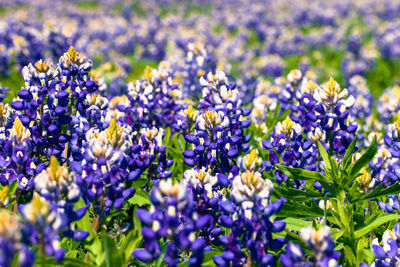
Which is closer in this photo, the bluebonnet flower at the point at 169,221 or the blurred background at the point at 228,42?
the bluebonnet flower at the point at 169,221

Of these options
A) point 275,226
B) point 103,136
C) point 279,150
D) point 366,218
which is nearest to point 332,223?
point 366,218

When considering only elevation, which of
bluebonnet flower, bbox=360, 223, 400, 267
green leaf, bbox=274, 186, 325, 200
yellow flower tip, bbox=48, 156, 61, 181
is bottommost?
bluebonnet flower, bbox=360, 223, 400, 267

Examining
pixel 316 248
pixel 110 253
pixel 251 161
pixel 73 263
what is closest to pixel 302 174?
pixel 251 161

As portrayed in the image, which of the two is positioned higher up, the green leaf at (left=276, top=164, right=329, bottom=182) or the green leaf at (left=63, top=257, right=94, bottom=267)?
the green leaf at (left=276, top=164, right=329, bottom=182)

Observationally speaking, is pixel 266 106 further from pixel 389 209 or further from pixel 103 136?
pixel 103 136

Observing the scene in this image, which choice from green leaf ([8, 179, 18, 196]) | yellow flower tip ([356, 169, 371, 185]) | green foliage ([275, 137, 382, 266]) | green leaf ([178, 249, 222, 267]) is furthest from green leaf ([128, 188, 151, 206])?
yellow flower tip ([356, 169, 371, 185])

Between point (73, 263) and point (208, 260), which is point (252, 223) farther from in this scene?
point (73, 263)

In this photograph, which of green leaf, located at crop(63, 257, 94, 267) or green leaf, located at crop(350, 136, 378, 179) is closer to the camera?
green leaf, located at crop(63, 257, 94, 267)

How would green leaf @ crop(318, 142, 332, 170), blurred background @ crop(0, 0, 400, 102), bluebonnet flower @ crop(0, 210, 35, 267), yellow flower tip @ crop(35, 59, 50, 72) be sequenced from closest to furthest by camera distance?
1. bluebonnet flower @ crop(0, 210, 35, 267)
2. green leaf @ crop(318, 142, 332, 170)
3. yellow flower tip @ crop(35, 59, 50, 72)
4. blurred background @ crop(0, 0, 400, 102)

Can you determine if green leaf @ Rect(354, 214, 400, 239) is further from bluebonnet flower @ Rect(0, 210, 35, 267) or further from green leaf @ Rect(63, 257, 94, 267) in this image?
bluebonnet flower @ Rect(0, 210, 35, 267)

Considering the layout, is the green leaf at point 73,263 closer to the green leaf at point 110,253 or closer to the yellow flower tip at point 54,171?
the green leaf at point 110,253

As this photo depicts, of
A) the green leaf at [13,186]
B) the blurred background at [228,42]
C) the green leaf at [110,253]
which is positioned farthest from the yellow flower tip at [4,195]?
the blurred background at [228,42]
